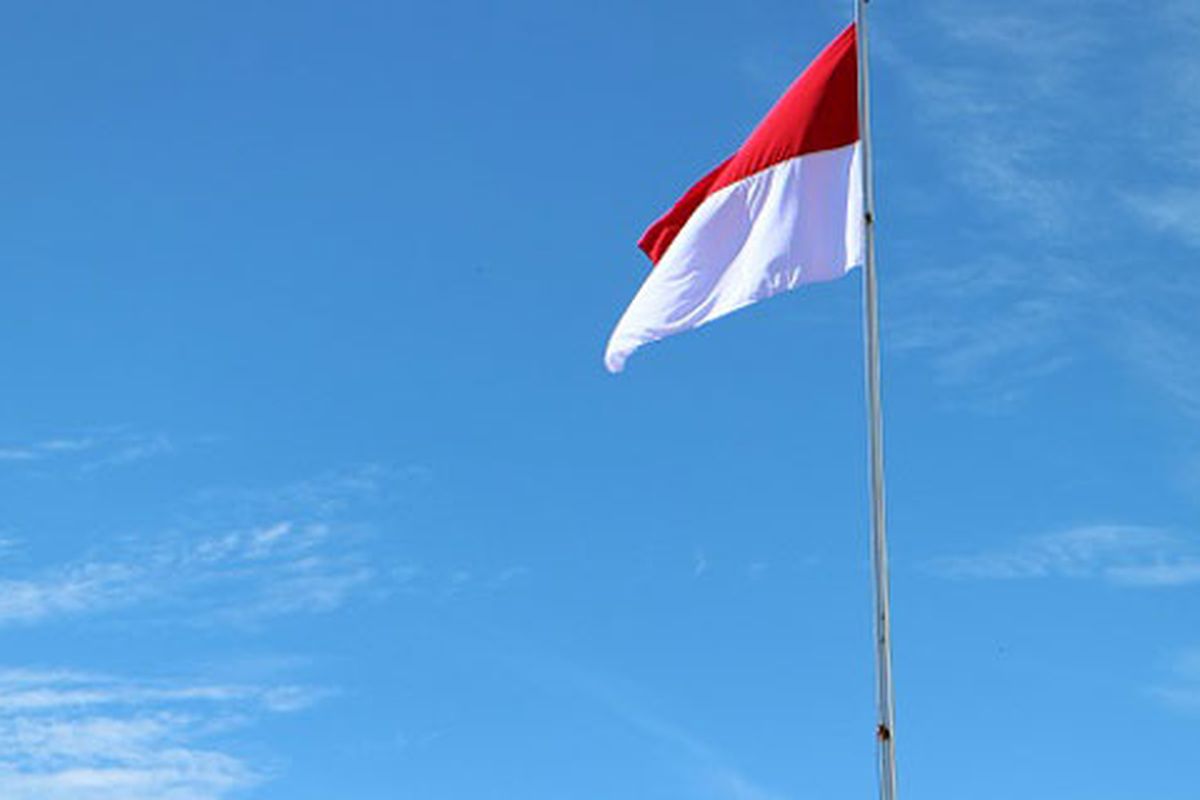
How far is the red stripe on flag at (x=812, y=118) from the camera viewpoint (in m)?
31.0

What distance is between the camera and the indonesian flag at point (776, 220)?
100ft

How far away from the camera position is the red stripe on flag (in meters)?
31.0

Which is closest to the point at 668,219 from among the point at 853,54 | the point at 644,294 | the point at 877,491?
the point at 644,294

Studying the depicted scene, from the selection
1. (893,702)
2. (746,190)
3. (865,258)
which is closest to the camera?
(893,702)

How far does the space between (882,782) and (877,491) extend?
3.80 metres

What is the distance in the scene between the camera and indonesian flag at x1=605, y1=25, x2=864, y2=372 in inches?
1201

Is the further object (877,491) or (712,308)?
(712,308)

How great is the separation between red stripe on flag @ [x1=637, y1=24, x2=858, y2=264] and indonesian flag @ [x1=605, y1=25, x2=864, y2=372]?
0.05 ft

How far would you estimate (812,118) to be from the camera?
31.0 metres

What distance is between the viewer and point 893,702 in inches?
1073

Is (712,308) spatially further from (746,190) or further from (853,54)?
(853,54)

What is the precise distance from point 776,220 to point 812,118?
1601mm

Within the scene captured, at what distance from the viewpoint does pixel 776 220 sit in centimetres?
3094

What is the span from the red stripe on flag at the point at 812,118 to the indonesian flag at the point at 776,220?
15mm
